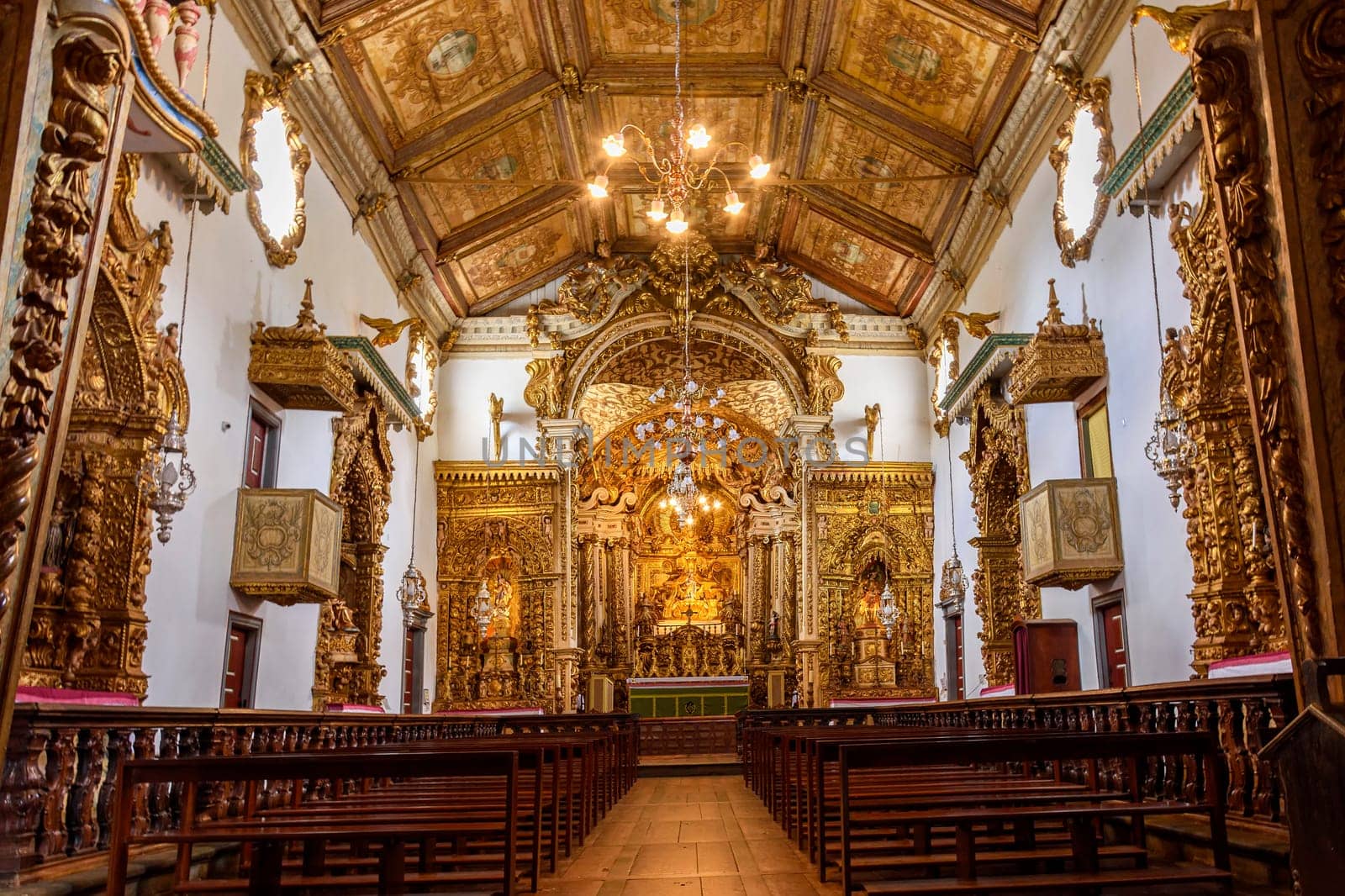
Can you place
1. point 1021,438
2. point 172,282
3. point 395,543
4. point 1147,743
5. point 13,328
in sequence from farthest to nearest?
point 395,543, point 1021,438, point 172,282, point 1147,743, point 13,328

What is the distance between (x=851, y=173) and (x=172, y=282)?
10465 mm

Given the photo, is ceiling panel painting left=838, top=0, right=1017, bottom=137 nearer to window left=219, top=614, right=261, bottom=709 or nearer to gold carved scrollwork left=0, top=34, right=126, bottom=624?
window left=219, top=614, right=261, bottom=709

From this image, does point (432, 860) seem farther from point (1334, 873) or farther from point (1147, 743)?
point (1334, 873)

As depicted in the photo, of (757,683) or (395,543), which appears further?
(757,683)

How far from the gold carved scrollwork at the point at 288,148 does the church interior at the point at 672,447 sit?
5cm

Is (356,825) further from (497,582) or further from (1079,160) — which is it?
(497,582)

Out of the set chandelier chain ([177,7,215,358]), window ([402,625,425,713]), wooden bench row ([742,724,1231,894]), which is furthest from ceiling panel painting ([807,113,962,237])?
wooden bench row ([742,724,1231,894])

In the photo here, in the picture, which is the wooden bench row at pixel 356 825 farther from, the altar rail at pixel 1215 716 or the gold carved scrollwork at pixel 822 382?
the gold carved scrollwork at pixel 822 382

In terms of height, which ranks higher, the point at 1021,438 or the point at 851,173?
the point at 851,173

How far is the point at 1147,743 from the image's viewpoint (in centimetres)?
408

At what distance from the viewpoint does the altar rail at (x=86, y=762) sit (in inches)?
166

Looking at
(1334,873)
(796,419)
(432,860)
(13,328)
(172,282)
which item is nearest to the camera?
(1334,873)

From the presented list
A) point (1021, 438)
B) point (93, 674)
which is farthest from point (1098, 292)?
point (93, 674)

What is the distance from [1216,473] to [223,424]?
8.92 meters
